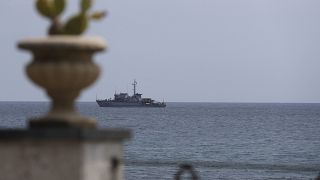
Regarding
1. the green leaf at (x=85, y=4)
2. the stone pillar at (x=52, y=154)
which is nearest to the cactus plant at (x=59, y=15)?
the green leaf at (x=85, y=4)

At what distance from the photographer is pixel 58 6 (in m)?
11.3

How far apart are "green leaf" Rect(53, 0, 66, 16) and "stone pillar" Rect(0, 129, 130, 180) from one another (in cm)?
146

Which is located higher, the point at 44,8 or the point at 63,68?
the point at 44,8

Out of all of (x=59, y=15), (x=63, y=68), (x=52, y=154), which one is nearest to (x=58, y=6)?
(x=59, y=15)

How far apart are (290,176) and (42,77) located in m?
57.4

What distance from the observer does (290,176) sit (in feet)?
220

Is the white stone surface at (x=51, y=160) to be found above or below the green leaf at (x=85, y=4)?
below

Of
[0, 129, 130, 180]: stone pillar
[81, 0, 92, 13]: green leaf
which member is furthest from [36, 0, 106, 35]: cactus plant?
[0, 129, 130, 180]: stone pillar

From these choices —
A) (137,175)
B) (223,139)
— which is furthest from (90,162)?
(223,139)

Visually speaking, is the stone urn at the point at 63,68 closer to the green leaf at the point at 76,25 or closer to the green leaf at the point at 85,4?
the green leaf at the point at 76,25

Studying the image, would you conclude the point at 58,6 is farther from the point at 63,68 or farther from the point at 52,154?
the point at 52,154

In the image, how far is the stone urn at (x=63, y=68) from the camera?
1084 cm

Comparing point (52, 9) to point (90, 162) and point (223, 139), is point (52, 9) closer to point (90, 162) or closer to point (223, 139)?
point (90, 162)

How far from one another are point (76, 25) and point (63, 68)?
60cm
